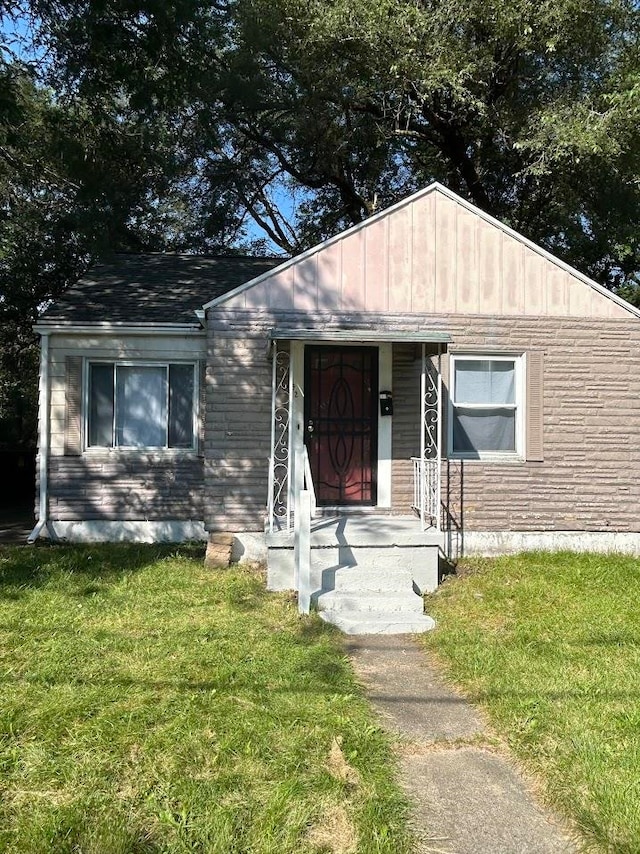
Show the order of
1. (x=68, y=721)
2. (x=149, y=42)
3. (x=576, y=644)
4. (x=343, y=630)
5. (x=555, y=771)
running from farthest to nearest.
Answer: (x=149, y=42) < (x=343, y=630) < (x=576, y=644) < (x=68, y=721) < (x=555, y=771)

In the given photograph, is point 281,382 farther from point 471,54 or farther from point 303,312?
point 471,54

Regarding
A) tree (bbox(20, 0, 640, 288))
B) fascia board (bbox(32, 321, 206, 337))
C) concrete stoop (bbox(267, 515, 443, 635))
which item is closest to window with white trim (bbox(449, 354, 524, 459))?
concrete stoop (bbox(267, 515, 443, 635))

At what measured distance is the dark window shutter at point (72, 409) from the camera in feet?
28.7

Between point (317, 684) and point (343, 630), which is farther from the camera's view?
point (343, 630)

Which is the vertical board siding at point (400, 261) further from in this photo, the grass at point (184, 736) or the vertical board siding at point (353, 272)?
the grass at point (184, 736)

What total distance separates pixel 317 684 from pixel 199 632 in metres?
1.30

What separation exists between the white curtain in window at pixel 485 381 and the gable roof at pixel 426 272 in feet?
2.12

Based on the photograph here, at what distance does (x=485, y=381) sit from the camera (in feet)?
26.3

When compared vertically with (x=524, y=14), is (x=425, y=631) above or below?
below

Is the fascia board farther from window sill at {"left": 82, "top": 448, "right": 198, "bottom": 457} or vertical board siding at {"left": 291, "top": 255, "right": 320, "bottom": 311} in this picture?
vertical board siding at {"left": 291, "top": 255, "right": 320, "bottom": 311}

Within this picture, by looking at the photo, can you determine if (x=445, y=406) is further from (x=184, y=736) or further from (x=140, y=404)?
Result: (x=184, y=736)

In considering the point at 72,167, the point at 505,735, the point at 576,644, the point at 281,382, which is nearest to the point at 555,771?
the point at 505,735

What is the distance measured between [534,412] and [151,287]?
243 inches

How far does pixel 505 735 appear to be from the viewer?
3.61m
